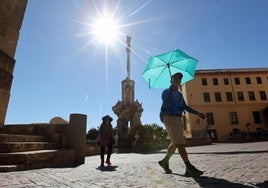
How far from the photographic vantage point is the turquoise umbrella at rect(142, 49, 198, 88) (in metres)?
5.11

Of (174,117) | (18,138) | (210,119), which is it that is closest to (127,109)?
(210,119)

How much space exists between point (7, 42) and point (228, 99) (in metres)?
40.3

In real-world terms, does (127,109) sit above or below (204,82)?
below

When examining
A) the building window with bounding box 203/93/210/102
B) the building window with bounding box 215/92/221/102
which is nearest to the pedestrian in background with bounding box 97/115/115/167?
the building window with bounding box 203/93/210/102

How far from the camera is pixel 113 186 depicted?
295 cm

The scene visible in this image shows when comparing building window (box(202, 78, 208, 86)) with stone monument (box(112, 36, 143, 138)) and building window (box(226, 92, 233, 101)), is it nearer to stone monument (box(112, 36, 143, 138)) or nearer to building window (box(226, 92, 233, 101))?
building window (box(226, 92, 233, 101))

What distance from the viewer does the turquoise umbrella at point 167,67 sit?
5.11 metres

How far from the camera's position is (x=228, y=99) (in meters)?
39.2

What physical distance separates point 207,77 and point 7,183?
Result: 4031 cm

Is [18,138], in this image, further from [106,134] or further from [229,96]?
[229,96]

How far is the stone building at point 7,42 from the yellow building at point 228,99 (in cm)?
3462

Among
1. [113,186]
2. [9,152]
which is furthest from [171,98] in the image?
[9,152]

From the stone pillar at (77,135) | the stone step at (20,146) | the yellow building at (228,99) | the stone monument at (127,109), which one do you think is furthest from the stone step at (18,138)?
the yellow building at (228,99)

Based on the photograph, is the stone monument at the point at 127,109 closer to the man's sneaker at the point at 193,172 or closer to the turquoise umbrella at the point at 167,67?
the turquoise umbrella at the point at 167,67
